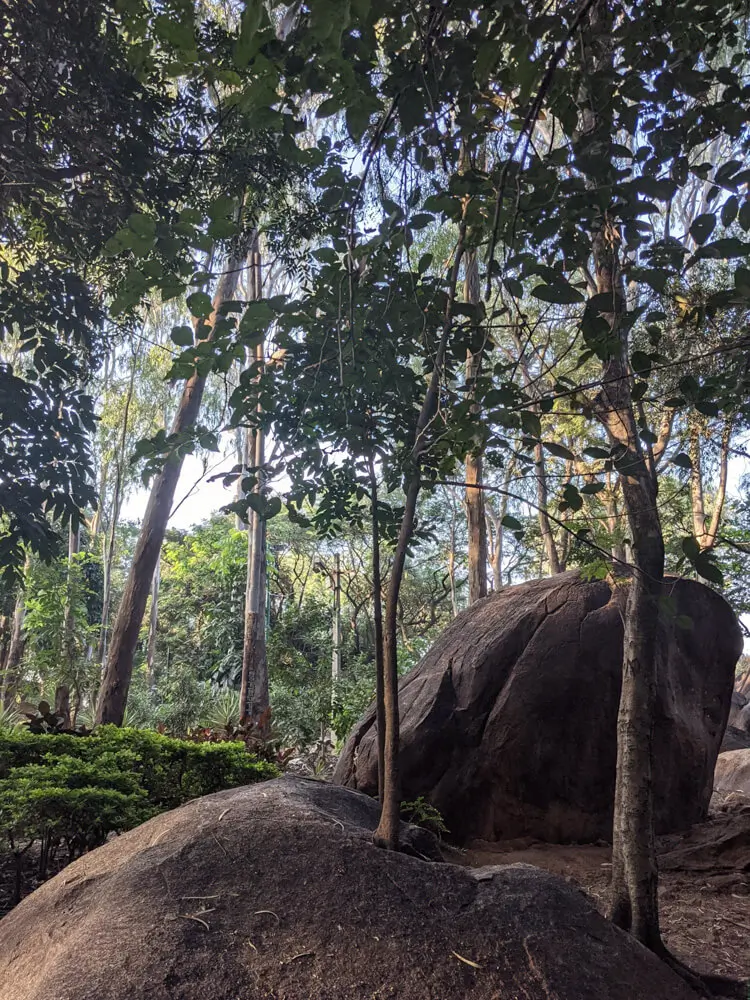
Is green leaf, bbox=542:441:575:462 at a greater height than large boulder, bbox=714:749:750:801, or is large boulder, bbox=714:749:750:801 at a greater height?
green leaf, bbox=542:441:575:462

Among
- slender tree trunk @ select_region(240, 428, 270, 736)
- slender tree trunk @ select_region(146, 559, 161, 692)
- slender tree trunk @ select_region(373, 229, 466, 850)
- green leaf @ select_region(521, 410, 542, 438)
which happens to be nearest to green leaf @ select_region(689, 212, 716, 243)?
green leaf @ select_region(521, 410, 542, 438)

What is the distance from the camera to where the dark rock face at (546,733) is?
492cm

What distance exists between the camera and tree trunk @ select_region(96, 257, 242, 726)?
616 centimetres

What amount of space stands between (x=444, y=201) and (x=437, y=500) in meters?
17.2

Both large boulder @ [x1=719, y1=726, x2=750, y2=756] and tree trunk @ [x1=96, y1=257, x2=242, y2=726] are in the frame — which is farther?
large boulder @ [x1=719, y1=726, x2=750, y2=756]

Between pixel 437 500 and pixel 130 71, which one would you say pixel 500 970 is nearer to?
pixel 130 71

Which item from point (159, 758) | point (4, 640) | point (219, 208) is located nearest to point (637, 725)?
point (219, 208)

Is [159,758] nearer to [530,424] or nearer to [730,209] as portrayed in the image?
[530,424]

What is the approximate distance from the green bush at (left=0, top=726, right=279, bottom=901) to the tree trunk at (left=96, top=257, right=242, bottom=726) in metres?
1.47

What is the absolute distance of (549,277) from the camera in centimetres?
154

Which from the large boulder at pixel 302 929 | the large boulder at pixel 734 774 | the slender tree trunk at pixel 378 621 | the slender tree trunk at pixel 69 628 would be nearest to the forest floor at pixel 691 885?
the large boulder at pixel 302 929

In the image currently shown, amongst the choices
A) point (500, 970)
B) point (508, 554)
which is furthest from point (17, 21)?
point (508, 554)

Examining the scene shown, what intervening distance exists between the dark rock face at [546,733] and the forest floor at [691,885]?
0.71ft

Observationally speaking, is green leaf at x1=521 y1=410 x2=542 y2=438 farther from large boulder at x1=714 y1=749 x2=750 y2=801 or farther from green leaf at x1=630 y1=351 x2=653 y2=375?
large boulder at x1=714 y1=749 x2=750 y2=801
